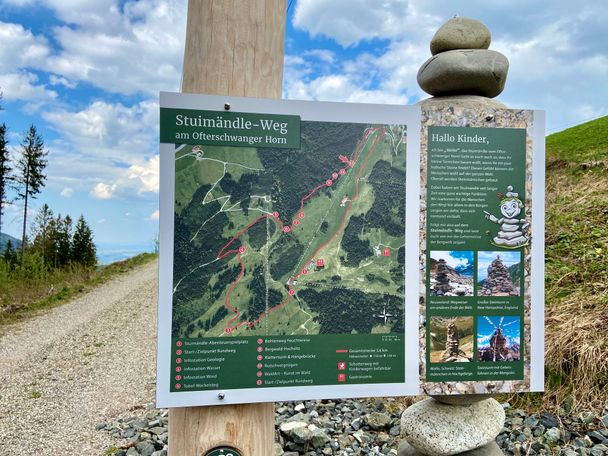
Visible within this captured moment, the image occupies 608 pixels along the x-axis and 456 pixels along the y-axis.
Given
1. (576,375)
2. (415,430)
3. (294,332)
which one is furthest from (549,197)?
(294,332)

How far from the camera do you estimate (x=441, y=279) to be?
8.45 feet

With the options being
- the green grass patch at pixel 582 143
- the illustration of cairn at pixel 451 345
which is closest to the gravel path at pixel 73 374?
the illustration of cairn at pixel 451 345

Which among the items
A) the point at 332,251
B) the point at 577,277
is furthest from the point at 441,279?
the point at 577,277

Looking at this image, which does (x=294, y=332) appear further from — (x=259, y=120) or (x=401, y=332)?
(x=259, y=120)

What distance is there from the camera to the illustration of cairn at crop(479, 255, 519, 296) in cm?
265

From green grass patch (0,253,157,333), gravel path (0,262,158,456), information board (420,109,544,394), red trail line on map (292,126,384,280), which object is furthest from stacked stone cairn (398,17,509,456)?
green grass patch (0,253,157,333)

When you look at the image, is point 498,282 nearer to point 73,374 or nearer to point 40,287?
point 73,374

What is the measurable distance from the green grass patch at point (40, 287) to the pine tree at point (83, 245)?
4.14 meters

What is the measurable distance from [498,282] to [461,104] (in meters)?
1.15

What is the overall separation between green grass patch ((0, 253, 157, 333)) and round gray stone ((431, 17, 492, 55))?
10002mm

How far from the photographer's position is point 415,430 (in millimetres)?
3156

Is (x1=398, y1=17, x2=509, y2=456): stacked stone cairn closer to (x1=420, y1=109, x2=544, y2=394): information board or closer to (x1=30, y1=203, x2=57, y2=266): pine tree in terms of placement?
(x1=420, y1=109, x2=544, y2=394): information board

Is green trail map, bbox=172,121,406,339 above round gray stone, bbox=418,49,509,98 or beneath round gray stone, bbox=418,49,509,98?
beneath

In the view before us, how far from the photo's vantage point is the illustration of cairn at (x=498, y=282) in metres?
2.65
